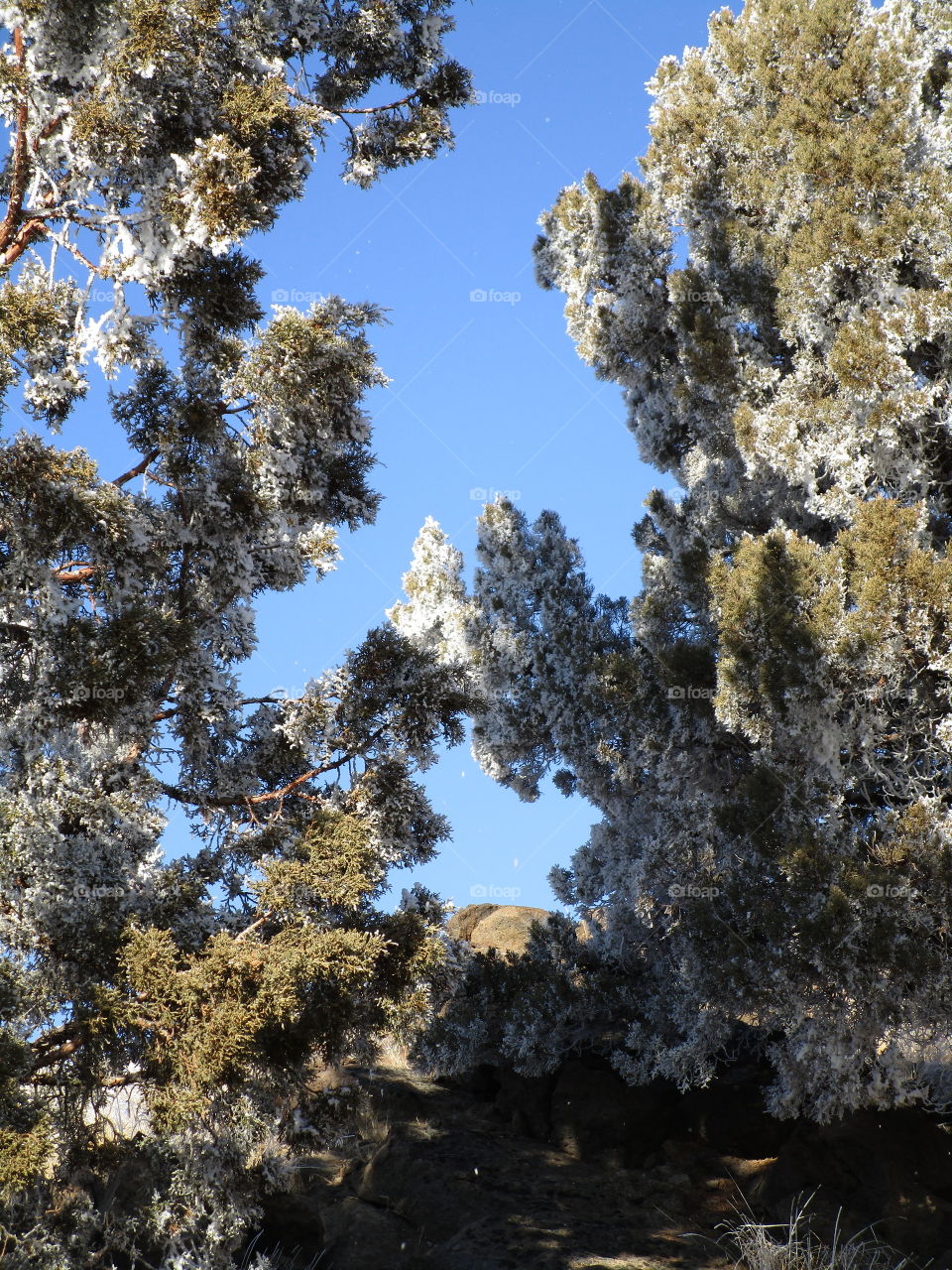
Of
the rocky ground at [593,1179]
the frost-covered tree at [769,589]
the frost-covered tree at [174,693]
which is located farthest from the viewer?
the rocky ground at [593,1179]

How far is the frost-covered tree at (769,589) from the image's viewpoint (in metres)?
10.5

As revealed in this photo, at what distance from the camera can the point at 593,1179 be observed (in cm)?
1286

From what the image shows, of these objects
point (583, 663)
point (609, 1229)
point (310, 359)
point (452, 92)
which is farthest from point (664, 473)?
point (609, 1229)

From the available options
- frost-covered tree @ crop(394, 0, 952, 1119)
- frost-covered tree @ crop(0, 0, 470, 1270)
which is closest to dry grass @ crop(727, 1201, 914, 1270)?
frost-covered tree @ crop(394, 0, 952, 1119)

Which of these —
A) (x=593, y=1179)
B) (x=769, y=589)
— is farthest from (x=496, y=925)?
(x=769, y=589)

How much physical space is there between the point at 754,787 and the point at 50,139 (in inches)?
346

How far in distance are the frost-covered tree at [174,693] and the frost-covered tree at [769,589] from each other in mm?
3752

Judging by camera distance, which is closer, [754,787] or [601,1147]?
[754,787]

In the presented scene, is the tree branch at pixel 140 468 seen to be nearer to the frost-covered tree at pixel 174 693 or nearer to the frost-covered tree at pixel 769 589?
the frost-covered tree at pixel 174 693

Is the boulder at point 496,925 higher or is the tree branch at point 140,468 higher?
the tree branch at point 140,468

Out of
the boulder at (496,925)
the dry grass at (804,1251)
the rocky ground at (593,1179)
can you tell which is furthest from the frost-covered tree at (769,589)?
the boulder at (496,925)

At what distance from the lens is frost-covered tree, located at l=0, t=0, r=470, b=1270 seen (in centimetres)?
746

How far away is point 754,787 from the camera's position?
36.8 ft

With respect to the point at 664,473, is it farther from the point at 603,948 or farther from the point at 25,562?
the point at 25,562
